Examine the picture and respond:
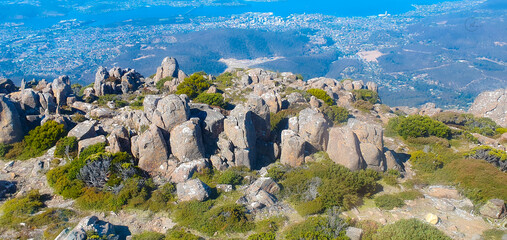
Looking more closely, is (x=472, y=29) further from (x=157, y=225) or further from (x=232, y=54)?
(x=157, y=225)

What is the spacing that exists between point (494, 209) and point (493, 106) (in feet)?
115

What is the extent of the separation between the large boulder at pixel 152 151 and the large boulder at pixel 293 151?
8.81m

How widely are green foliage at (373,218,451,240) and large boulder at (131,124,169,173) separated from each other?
14590 mm

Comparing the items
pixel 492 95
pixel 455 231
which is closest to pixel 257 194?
pixel 455 231

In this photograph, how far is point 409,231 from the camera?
1455cm

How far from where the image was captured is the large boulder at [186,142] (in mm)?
20469

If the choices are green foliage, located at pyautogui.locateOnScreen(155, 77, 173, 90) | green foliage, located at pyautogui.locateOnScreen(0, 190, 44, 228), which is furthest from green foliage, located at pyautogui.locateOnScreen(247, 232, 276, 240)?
green foliage, located at pyautogui.locateOnScreen(155, 77, 173, 90)

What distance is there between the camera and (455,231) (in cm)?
1527

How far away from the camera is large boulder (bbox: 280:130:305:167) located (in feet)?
68.9

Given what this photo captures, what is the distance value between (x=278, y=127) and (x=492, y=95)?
38.7 meters

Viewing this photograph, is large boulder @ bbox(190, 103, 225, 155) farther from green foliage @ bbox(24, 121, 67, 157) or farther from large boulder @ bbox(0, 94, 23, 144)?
large boulder @ bbox(0, 94, 23, 144)

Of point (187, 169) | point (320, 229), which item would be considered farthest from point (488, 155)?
point (187, 169)

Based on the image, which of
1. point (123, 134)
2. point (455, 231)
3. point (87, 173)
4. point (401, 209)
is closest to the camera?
point (455, 231)

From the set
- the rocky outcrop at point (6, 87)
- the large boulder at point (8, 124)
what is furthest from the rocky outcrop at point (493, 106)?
the rocky outcrop at point (6, 87)
